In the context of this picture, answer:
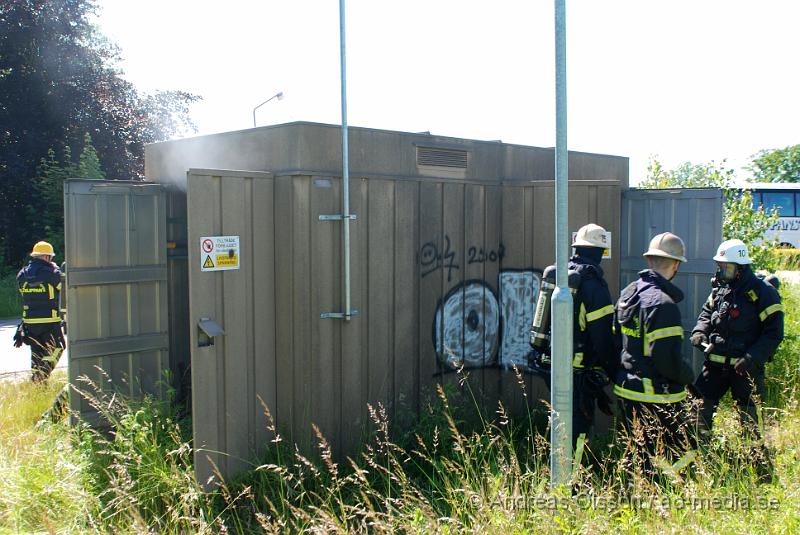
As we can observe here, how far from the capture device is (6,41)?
20891mm

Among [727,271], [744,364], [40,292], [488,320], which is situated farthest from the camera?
[40,292]

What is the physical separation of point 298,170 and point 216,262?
931mm

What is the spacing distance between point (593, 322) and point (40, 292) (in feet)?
21.5

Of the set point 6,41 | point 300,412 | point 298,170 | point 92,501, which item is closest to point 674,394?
point 300,412

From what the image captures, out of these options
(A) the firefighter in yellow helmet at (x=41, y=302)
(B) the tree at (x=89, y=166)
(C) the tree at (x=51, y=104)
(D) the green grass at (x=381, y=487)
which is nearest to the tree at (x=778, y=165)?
(C) the tree at (x=51, y=104)

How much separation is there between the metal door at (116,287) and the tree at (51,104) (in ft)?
53.7

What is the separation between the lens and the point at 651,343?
181 inches

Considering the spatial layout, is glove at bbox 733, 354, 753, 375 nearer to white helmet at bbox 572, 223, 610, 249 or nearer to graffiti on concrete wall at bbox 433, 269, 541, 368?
white helmet at bbox 572, 223, 610, 249

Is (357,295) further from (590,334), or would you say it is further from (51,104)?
(51,104)

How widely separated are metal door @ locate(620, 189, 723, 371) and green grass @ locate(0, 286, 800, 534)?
3.85 feet

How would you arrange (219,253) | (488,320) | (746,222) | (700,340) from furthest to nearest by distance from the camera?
(746,222)
(488,320)
(700,340)
(219,253)

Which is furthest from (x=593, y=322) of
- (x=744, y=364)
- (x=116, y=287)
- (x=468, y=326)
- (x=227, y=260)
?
(x=116, y=287)

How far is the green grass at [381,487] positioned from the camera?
11.8 ft

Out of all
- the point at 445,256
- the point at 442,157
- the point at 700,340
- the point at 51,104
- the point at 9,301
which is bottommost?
the point at 9,301
